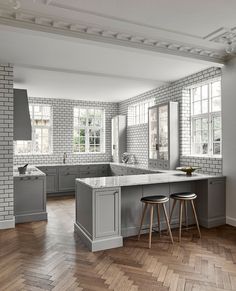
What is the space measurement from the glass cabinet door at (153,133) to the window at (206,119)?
88cm

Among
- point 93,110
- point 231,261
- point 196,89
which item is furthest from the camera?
point 93,110

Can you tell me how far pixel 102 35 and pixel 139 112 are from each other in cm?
444

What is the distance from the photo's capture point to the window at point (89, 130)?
845 cm

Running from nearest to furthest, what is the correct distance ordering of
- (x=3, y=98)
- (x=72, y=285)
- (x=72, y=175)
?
1. (x=72, y=285)
2. (x=3, y=98)
3. (x=72, y=175)

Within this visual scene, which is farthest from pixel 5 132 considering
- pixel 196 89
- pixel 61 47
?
pixel 196 89

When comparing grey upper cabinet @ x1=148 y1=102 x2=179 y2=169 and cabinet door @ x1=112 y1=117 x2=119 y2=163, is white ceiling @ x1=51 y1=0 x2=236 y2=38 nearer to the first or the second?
grey upper cabinet @ x1=148 y1=102 x2=179 y2=169

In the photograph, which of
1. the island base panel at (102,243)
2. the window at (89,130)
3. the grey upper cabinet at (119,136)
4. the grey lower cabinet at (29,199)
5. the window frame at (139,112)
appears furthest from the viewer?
the window at (89,130)

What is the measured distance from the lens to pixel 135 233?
13.1 feet

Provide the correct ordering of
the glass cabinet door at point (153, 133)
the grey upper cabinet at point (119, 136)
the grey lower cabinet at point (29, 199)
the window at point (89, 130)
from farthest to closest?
the window at point (89, 130), the grey upper cabinet at point (119, 136), the glass cabinet door at point (153, 133), the grey lower cabinet at point (29, 199)

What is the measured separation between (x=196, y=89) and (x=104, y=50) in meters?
2.42

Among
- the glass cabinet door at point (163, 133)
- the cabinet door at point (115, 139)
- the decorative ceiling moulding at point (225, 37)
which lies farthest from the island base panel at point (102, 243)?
the cabinet door at point (115, 139)

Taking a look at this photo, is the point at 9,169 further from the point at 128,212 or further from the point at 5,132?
the point at 128,212

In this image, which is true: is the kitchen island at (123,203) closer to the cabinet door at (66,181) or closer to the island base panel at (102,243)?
the island base panel at (102,243)

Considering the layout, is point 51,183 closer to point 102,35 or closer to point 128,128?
point 128,128
